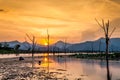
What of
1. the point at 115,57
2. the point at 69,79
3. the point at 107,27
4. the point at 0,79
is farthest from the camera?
the point at 115,57

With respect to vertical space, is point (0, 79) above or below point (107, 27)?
below

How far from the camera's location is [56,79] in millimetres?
47750

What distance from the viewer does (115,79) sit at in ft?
168

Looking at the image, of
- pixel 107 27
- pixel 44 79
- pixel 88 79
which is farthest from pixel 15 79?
pixel 107 27

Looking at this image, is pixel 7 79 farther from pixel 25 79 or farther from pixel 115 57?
pixel 115 57

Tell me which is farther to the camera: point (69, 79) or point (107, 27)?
point (69, 79)

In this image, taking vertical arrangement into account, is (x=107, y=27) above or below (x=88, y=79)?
above

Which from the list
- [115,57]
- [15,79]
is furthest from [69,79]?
[115,57]

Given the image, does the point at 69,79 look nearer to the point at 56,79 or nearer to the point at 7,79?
the point at 56,79

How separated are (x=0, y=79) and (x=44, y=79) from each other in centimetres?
722

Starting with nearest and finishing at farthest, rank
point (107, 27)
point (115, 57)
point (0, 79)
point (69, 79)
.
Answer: point (107, 27), point (0, 79), point (69, 79), point (115, 57)

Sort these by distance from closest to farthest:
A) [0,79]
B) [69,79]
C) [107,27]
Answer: [107,27], [0,79], [69,79]

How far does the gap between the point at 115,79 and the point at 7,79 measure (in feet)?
63.5

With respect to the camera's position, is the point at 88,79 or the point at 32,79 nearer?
the point at 32,79
